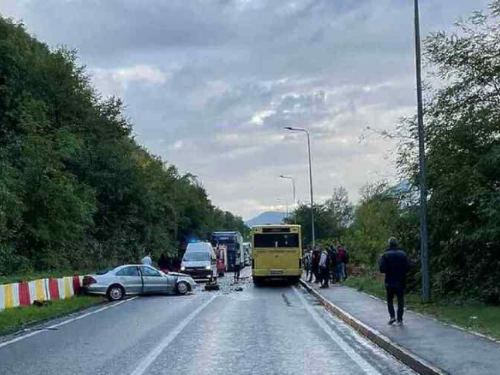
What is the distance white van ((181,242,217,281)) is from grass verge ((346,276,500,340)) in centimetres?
2239

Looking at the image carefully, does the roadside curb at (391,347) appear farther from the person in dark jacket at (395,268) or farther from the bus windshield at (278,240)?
the bus windshield at (278,240)

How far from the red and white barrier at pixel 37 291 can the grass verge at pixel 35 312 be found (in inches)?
13.4

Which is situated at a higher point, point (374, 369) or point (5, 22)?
point (5, 22)

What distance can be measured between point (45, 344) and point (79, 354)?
6.33ft

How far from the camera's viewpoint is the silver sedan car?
28.9m

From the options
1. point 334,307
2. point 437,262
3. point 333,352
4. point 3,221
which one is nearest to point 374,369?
point 333,352

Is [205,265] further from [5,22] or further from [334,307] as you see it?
[334,307]

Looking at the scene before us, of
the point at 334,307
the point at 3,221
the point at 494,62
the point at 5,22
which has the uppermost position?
the point at 5,22

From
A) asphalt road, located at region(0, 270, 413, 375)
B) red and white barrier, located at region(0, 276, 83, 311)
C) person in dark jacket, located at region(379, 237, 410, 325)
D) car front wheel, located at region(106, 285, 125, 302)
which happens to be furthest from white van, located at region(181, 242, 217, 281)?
person in dark jacket, located at region(379, 237, 410, 325)

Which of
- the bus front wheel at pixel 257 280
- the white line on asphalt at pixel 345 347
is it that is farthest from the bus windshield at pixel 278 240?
the white line on asphalt at pixel 345 347

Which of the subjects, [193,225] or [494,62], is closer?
[494,62]

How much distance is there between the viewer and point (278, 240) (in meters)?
38.8

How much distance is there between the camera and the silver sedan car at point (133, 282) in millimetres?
28875

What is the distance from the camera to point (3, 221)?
30016 mm
